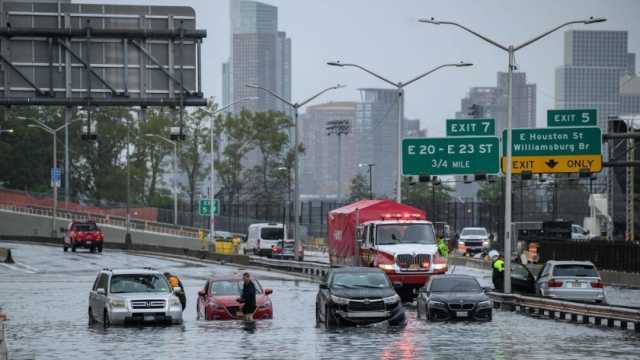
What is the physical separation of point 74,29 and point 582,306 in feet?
59.5

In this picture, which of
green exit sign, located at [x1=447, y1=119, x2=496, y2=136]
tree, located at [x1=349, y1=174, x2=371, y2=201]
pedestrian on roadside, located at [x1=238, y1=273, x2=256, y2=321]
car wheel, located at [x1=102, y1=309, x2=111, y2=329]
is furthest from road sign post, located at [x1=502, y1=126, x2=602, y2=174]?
tree, located at [x1=349, y1=174, x2=371, y2=201]

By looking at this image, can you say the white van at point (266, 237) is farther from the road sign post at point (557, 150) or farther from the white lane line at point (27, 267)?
the road sign post at point (557, 150)

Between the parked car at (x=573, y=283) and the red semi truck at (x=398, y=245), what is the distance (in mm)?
3460

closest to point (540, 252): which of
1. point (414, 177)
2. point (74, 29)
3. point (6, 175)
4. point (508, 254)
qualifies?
point (414, 177)

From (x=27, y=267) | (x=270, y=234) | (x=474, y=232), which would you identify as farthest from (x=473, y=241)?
(x=27, y=267)

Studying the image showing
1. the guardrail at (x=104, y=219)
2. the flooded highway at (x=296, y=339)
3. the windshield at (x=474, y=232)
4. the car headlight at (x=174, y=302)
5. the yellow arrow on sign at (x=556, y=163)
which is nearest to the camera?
the flooded highway at (x=296, y=339)

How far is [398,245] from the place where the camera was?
1877 inches

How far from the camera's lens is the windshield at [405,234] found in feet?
157

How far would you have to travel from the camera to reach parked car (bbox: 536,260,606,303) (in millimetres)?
45781

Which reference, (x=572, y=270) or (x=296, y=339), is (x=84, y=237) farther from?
(x=296, y=339)

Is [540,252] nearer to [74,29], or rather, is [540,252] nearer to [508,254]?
[508,254]

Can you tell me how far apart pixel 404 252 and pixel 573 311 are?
8336 mm

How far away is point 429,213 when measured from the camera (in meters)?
158

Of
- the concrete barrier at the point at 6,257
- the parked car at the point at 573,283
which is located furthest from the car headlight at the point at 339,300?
the concrete barrier at the point at 6,257
